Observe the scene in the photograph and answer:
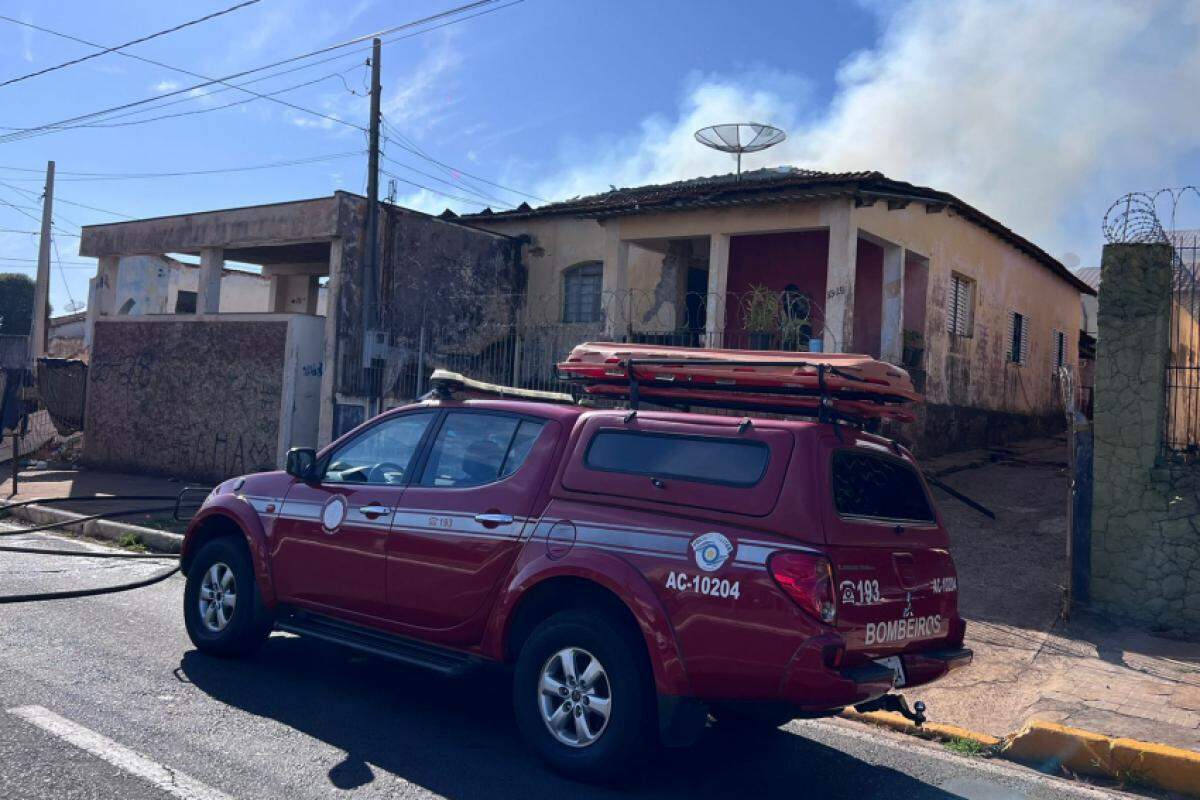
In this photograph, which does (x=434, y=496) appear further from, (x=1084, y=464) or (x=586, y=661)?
(x=1084, y=464)

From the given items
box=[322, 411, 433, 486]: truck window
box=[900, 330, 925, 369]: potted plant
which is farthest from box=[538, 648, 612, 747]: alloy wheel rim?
box=[900, 330, 925, 369]: potted plant

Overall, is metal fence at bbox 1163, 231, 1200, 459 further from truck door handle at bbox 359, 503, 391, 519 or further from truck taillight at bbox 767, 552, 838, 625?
truck door handle at bbox 359, 503, 391, 519

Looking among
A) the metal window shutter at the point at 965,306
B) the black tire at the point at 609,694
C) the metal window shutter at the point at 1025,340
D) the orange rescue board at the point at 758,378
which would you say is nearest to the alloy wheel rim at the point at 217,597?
the black tire at the point at 609,694

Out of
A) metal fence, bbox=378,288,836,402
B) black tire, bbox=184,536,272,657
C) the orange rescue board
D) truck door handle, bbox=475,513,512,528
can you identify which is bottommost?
black tire, bbox=184,536,272,657

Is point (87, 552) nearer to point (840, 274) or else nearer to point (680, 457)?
point (680, 457)

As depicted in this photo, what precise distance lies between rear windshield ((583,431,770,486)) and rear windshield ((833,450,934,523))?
0.41m

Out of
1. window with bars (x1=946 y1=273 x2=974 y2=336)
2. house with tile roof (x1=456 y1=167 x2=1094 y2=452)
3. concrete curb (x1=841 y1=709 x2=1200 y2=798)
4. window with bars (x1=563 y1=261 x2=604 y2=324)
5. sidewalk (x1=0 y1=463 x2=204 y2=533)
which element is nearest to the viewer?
concrete curb (x1=841 y1=709 x2=1200 y2=798)

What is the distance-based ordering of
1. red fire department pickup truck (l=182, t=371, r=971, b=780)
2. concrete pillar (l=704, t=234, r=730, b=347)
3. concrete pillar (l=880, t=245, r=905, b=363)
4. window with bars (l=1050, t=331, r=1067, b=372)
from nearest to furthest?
red fire department pickup truck (l=182, t=371, r=971, b=780) → concrete pillar (l=704, t=234, r=730, b=347) → concrete pillar (l=880, t=245, r=905, b=363) → window with bars (l=1050, t=331, r=1067, b=372)

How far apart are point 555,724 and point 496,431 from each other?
1.60 meters

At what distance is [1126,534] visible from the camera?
8586mm

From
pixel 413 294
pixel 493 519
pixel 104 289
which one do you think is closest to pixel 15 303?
pixel 104 289

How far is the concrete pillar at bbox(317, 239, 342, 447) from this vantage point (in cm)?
1561

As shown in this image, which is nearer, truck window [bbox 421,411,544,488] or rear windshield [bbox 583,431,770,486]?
rear windshield [bbox 583,431,770,486]

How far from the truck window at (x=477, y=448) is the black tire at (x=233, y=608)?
1522mm
